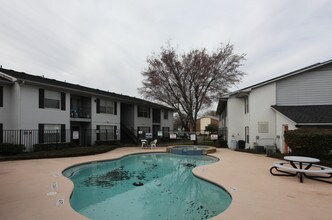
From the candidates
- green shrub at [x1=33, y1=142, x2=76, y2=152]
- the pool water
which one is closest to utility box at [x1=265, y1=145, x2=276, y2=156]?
the pool water

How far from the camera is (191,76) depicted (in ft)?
93.6

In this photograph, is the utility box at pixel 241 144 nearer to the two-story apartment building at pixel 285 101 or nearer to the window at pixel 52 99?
the two-story apartment building at pixel 285 101

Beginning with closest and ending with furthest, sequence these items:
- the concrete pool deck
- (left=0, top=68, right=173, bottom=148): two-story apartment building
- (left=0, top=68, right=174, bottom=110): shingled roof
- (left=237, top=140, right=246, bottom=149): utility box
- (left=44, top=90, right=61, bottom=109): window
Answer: the concrete pool deck
(left=0, top=68, right=173, bottom=148): two-story apartment building
(left=0, top=68, right=174, bottom=110): shingled roof
(left=44, top=90, right=61, bottom=109): window
(left=237, top=140, right=246, bottom=149): utility box

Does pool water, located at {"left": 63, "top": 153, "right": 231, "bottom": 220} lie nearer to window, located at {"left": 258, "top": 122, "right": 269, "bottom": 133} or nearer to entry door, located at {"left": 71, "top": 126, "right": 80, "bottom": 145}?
entry door, located at {"left": 71, "top": 126, "right": 80, "bottom": 145}

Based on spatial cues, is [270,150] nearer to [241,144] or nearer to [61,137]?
[241,144]

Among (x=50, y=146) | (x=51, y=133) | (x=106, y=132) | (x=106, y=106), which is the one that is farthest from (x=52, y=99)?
(x=106, y=132)

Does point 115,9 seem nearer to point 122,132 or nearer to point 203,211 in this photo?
point 203,211

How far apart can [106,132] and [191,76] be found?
12903 millimetres

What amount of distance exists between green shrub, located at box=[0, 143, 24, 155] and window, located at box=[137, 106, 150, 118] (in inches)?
602

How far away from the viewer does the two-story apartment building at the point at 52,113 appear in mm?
15766

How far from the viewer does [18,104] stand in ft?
51.3

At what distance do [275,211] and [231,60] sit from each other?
82.0ft

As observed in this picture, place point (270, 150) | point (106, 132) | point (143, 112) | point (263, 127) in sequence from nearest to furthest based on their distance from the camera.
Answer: point (270, 150) → point (263, 127) → point (106, 132) → point (143, 112)

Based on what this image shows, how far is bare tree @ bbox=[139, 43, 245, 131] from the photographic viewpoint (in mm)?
27766
